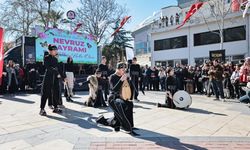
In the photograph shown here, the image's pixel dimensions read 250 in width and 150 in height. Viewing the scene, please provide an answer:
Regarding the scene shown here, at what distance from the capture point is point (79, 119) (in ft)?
21.8

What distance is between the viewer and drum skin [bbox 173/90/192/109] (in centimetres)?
824

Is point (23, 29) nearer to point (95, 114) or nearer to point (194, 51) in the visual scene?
point (194, 51)

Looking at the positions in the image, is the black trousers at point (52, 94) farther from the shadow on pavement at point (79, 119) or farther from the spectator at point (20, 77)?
the spectator at point (20, 77)

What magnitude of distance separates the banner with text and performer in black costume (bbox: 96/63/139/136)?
29.7ft

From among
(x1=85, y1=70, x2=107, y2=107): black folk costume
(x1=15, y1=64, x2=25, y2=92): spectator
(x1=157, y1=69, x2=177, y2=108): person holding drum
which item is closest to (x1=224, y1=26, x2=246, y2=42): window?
(x1=157, y1=69, x2=177, y2=108): person holding drum

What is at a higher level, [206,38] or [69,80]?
[206,38]

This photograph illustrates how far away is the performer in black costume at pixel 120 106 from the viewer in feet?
17.7

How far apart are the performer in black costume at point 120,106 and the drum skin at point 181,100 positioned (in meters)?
3.08

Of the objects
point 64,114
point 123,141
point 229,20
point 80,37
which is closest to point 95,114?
point 64,114

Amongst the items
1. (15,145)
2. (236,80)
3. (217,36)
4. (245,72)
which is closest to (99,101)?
(15,145)

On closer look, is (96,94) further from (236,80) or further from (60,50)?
(60,50)

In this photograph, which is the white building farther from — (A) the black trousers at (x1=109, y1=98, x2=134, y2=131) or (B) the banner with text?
(A) the black trousers at (x1=109, y1=98, x2=134, y2=131)

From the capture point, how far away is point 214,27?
89.8 feet

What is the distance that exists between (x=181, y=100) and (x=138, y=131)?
3.06 meters
